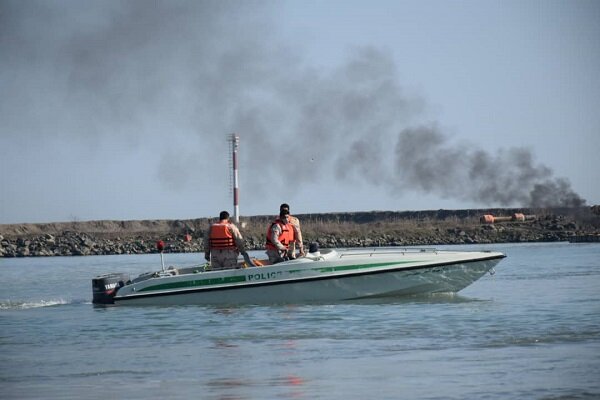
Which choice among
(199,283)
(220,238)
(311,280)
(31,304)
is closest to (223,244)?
(220,238)

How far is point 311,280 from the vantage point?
22703 millimetres

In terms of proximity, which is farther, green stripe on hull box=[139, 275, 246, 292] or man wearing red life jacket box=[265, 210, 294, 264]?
green stripe on hull box=[139, 275, 246, 292]

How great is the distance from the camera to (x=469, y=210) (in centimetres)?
9244

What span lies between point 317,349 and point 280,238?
686 cm

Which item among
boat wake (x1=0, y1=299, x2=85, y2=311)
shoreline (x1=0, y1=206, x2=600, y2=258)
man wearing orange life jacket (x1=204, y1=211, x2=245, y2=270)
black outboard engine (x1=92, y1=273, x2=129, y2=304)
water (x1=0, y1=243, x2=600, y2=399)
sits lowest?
water (x1=0, y1=243, x2=600, y2=399)

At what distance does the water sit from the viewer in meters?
12.7

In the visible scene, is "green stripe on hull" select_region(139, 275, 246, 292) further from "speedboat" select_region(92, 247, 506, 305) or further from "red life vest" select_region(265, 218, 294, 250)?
"red life vest" select_region(265, 218, 294, 250)

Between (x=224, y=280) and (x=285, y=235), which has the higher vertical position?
(x=285, y=235)

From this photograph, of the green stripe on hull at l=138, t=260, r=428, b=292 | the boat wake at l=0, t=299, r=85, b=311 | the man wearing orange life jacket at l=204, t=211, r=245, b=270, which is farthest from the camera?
the boat wake at l=0, t=299, r=85, b=311

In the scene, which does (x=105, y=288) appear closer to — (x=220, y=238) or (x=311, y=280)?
(x=220, y=238)

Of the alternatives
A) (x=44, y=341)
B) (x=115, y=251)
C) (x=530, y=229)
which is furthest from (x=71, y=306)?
(x=530, y=229)

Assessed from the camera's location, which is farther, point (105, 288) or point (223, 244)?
point (105, 288)

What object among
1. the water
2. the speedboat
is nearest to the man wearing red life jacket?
the speedboat

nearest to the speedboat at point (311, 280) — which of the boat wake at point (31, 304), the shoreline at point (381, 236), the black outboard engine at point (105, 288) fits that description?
the black outboard engine at point (105, 288)
